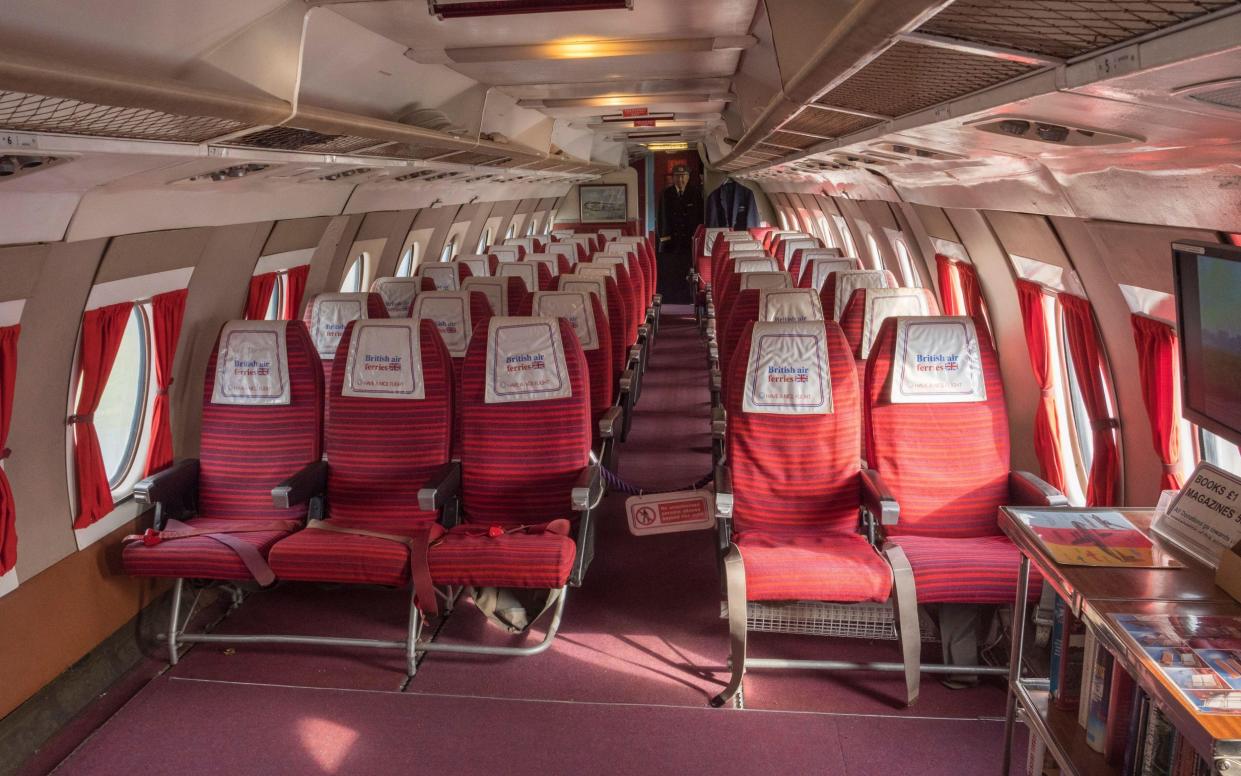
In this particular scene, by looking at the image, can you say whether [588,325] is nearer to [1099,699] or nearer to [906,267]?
[906,267]

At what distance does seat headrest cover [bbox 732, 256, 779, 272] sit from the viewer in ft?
30.9

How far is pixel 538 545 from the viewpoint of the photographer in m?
4.09

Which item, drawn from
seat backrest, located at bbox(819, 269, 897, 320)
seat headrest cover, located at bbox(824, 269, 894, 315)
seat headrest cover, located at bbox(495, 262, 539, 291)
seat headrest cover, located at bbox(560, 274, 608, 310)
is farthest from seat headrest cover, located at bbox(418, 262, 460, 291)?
seat headrest cover, located at bbox(824, 269, 894, 315)

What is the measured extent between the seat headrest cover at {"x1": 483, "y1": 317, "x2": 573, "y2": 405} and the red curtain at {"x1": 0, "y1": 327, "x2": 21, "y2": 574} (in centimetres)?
204

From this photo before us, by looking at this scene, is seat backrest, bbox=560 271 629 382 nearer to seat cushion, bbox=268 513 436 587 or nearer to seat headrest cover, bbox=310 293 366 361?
seat headrest cover, bbox=310 293 366 361

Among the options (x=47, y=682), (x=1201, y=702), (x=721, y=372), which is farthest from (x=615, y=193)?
(x=1201, y=702)

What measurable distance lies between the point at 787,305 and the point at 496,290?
2.56 meters

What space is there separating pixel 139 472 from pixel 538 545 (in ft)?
8.89

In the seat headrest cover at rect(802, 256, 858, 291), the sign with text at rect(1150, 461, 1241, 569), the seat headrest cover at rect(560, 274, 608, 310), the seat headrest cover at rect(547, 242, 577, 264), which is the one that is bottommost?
the sign with text at rect(1150, 461, 1241, 569)

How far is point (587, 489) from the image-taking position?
14.1ft

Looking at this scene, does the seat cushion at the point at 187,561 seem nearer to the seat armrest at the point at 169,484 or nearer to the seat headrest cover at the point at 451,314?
the seat armrest at the point at 169,484

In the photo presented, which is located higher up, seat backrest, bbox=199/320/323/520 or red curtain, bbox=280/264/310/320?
red curtain, bbox=280/264/310/320

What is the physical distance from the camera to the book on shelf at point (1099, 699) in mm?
2250

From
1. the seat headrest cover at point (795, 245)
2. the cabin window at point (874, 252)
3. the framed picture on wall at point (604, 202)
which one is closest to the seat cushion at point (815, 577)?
the seat headrest cover at point (795, 245)
